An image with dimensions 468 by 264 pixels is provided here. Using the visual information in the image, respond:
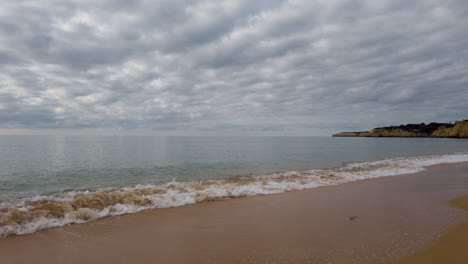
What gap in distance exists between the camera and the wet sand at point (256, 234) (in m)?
5.12

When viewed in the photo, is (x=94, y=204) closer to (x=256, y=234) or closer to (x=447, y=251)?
(x=256, y=234)

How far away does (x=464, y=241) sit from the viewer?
5703 mm

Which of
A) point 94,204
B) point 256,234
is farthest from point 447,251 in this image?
point 94,204

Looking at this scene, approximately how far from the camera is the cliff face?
124456mm

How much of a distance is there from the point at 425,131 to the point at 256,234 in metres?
177

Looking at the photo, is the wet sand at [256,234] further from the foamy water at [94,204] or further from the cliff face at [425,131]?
the cliff face at [425,131]

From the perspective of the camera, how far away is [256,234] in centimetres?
626

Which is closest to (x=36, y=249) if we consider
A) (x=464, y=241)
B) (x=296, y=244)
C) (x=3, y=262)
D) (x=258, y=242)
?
(x=3, y=262)

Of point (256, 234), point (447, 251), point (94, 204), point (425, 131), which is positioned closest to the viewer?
point (447, 251)

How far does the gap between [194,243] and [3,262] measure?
326 cm

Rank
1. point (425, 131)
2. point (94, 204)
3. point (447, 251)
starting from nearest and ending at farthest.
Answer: point (447, 251) → point (94, 204) → point (425, 131)

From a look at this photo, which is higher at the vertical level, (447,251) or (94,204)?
(94,204)

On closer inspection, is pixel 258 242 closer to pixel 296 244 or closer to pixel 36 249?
pixel 296 244

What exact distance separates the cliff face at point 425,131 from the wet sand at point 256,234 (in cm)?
14523
